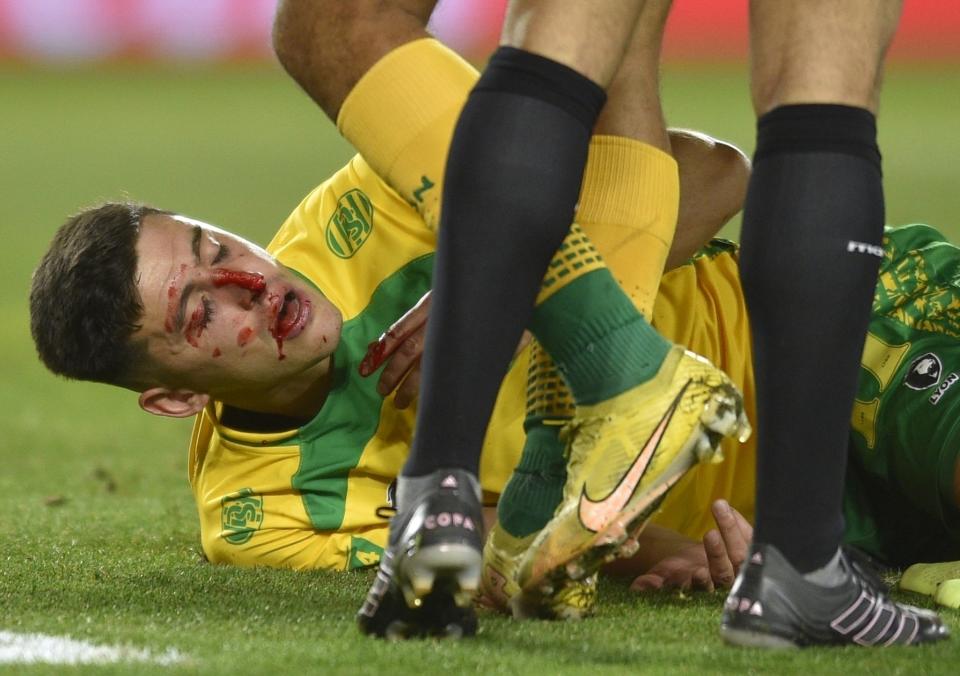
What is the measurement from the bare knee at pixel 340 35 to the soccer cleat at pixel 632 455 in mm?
475

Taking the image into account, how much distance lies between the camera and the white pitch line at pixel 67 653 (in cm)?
156

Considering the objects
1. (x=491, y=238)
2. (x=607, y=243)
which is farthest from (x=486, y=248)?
(x=607, y=243)

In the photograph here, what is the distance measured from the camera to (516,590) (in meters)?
1.77

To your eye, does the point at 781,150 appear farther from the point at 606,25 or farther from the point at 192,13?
the point at 192,13

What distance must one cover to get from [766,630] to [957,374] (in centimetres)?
86

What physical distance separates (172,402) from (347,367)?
0.30 meters

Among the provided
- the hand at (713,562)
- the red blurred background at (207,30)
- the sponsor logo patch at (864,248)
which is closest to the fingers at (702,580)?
the hand at (713,562)

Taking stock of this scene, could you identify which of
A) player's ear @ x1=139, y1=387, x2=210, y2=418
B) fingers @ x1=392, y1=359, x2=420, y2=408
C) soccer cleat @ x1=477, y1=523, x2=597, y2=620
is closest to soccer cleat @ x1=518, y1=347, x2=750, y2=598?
soccer cleat @ x1=477, y1=523, x2=597, y2=620

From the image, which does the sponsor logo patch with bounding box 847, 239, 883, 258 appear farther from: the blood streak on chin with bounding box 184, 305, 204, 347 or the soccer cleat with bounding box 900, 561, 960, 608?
the blood streak on chin with bounding box 184, 305, 204, 347

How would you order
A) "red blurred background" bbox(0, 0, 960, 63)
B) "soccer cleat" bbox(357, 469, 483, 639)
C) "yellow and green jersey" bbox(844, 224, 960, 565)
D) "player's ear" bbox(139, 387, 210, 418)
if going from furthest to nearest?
"red blurred background" bbox(0, 0, 960, 63), "player's ear" bbox(139, 387, 210, 418), "yellow and green jersey" bbox(844, 224, 960, 565), "soccer cleat" bbox(357, 469, 483, 639)

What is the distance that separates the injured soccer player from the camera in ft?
7.64

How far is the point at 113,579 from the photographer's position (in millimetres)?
2160

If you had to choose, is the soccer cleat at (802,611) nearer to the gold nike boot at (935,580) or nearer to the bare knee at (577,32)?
the gold nike boot at (935,580)

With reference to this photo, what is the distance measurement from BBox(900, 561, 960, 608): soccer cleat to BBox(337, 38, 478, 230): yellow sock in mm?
882
